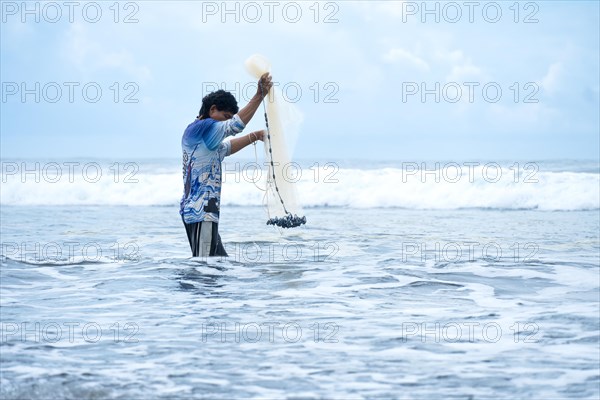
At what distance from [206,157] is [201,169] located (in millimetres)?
126

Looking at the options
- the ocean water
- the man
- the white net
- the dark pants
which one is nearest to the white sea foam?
the ocean water

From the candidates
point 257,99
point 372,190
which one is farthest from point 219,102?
point 372,190

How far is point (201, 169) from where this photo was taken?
7.73 m

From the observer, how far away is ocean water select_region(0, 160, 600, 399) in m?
4.40

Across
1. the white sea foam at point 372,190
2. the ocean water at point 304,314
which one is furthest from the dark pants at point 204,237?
the white sea foam at point 372,190

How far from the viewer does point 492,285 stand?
7543 millimetres

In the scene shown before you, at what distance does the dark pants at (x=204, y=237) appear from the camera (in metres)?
7.85

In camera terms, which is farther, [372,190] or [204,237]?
[372,190]

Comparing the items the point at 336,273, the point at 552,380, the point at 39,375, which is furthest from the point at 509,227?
the point at 39,375

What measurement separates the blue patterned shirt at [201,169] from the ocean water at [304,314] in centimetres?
66

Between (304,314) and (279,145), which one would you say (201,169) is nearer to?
(279,145)

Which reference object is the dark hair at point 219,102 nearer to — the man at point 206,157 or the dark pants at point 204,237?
the man at point 206,157

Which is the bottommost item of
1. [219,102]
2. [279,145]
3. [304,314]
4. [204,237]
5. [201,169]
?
[304,314]

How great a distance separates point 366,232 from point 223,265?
5390 mm
